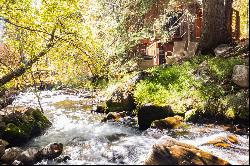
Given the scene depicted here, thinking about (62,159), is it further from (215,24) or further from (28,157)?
(215,24)

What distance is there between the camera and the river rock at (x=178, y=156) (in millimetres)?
7609

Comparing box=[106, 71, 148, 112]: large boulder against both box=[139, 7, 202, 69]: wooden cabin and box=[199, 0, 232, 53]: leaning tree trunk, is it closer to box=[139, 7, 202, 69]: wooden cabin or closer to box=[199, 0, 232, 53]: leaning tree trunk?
box=[199, 0, 232, 53]: leaning tree trunk

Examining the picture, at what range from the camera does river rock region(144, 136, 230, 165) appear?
7609mm

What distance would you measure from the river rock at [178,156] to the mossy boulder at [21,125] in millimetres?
6337

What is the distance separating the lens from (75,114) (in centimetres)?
1794

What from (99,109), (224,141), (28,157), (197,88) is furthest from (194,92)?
(28,157)

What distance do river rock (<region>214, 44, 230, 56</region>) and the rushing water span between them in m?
5.25

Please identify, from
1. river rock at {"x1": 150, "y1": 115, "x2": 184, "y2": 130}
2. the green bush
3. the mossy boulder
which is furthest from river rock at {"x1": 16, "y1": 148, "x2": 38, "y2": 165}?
the green bush

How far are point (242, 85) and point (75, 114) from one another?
8789mm

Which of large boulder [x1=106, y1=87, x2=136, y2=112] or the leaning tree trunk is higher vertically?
the leaning tree trunk

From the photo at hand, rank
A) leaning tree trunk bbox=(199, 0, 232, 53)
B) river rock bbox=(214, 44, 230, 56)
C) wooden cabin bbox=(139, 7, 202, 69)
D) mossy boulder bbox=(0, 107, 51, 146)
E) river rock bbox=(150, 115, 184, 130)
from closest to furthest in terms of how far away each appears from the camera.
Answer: river rock bbox=(150, 115, 184, 130) < mossy boulder bbox=(0, 107, 51, 146) < river rock bbox=(214, 44, 230, 56) < leaning tree trunk bbox=(199, 0, 232, 53) < wooden cabin bbox=(139, 7, 202, 69)

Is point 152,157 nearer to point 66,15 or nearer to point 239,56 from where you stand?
point 66,15

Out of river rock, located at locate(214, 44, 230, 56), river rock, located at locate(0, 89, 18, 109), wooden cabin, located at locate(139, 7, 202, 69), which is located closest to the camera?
river rock, located at locate(214, 44, 230, 56)

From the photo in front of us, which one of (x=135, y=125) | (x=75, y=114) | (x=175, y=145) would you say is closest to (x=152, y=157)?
(x=175, y=145)
